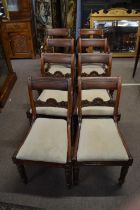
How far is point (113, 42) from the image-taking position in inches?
156

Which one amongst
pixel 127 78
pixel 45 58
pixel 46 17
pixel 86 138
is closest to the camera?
pixel 86 138

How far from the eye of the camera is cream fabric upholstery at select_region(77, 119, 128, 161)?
142cm

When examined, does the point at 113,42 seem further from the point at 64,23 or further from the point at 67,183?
the point at 67,183

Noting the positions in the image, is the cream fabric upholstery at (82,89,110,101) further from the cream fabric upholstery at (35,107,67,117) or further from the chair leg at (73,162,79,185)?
the chair leg at (73,162,79,185)

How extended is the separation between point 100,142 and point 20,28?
2933mm

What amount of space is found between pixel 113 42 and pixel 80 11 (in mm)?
845

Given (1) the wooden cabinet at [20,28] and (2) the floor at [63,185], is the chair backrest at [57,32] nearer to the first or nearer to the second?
(1) the wooden cabinet at [20,28]

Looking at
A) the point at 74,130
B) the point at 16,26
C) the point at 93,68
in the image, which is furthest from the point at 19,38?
the point at 74,130

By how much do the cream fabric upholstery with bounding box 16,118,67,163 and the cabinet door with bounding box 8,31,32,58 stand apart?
8.22 ft

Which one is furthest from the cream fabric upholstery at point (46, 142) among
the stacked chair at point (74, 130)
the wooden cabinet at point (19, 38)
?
the wooden cabinet at point (19, 38)

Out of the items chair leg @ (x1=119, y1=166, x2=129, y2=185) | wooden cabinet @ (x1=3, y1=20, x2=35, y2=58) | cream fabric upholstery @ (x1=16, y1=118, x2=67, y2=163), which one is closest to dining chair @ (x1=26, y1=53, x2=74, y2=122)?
cream fabric upholstery @ (x1=16, y1=118, x2=67, y2=163)

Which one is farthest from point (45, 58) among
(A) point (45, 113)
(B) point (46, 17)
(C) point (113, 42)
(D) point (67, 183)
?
(C) point (113, 42)

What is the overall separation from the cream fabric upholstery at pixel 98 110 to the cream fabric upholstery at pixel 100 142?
87 mm

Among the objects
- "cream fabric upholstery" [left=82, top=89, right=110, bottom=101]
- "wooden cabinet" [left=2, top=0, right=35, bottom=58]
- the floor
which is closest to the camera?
the floor
